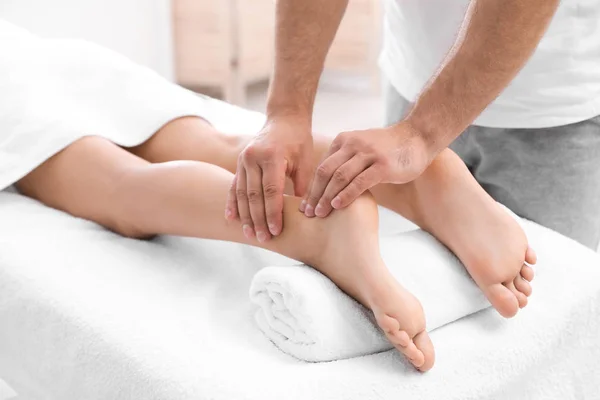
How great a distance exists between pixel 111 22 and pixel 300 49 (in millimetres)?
2285

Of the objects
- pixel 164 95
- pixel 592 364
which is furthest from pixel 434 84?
pixel 164 95

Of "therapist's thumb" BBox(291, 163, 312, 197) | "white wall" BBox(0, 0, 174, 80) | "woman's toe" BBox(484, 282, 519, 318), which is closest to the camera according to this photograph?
"woman's toe" BBox(484, 282, 519, 318)

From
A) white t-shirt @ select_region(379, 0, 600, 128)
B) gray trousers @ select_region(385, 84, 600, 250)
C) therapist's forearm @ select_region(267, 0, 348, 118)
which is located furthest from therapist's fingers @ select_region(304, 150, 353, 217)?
gray trousers @ select_region(385, 84, 600, 250)

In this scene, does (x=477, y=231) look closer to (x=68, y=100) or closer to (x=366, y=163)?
(x=366, y=163)

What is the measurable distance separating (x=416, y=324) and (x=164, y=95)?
2.90 feet

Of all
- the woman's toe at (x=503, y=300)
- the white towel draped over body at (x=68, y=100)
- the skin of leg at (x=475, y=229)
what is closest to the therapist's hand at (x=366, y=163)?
the skin of leg at (x=475, y=229)

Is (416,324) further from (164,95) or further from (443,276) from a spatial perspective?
(164,95)

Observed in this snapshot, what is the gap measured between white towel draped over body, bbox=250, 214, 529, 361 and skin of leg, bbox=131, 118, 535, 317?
0.12ft

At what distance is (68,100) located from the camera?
1560mm

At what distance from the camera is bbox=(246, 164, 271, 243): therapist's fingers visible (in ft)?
3.54

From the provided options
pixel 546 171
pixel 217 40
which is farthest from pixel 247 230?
pixel 217 40

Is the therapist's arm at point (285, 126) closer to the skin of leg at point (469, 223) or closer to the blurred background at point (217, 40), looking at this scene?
the skin of leg at point (469, 223)

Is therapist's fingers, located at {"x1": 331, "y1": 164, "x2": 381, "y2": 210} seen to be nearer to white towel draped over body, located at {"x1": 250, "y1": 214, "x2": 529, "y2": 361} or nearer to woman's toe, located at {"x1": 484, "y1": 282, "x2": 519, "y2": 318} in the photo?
white towel draped over body, located at {"x1": 250, "y1": 214, "x2": 529, "y2": 361}

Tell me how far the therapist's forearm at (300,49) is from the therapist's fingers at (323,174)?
0.77 feet
